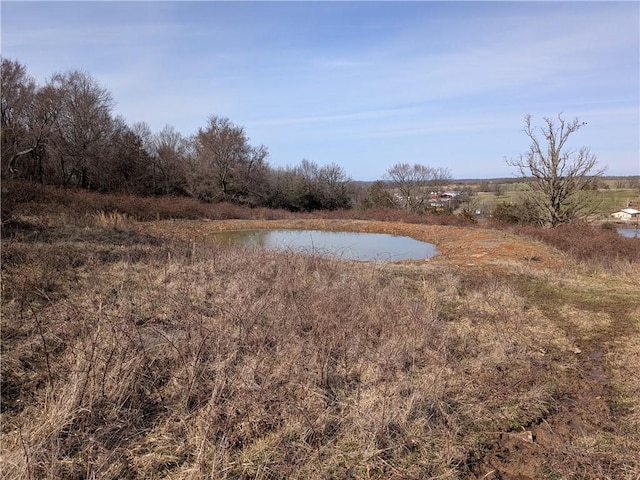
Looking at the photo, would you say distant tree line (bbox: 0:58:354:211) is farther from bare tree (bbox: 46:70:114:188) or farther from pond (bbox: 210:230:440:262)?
pond (bbox: 210:230:440:262)

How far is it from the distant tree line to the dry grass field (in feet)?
68.2

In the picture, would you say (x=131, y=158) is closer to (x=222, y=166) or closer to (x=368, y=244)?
(x=222, y=166)

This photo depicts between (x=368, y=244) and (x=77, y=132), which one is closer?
(x=368, y=244)

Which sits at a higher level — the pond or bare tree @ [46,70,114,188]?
bare tree @ [46,70,114,188]

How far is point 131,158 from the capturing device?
3262 cm

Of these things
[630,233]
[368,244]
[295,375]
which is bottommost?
[630,233]

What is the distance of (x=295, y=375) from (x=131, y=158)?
→ 3353 cm

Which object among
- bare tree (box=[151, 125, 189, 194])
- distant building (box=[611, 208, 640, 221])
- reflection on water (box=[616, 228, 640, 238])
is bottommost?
reflection on water (box=[616, 228, 640, 238])

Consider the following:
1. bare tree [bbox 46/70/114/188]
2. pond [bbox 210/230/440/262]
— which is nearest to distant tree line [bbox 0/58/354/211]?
bare tree [bbox 46/70/114/188]

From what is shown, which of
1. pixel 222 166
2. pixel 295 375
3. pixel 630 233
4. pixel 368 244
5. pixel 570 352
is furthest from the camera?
pixel 222 166

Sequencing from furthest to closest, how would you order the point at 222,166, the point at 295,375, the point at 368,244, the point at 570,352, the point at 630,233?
the point at 222,166, the point at 630,233, the point at 368,244, the point at 570,352, the point at 295,375

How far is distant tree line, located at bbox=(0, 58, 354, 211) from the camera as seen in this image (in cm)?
2752

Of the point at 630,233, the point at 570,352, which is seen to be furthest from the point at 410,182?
the point at 570,352

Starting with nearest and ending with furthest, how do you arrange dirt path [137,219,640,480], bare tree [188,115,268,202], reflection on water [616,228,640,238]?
dirt path [137,219,640,480], reflection on water [616,228,640,238], bare tree [188,115,268,202]
